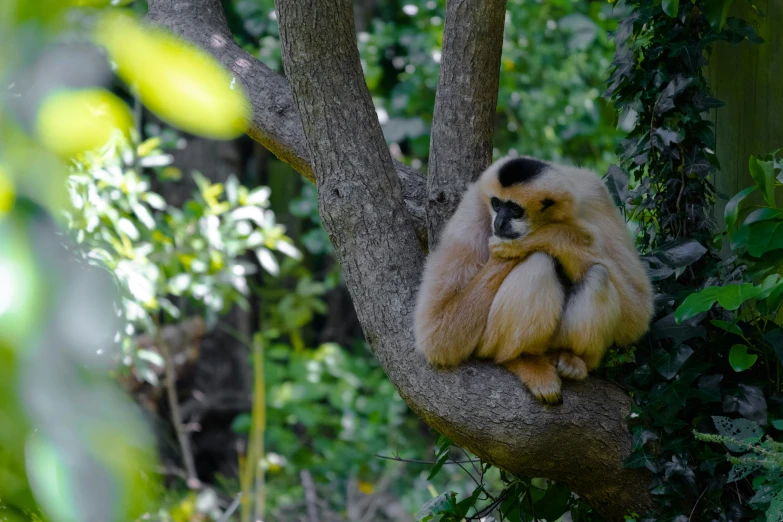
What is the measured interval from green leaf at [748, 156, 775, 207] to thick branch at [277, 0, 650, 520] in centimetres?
79

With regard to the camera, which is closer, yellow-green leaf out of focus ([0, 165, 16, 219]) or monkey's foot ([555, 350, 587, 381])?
yellow-green leaf out of focus ([0, 165, 16, 219])

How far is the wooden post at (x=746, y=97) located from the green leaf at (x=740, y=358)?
65cm

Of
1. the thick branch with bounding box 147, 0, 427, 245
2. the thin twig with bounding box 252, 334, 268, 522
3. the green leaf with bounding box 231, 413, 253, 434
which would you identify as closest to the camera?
the thick branch with bounding box 147, 0, 427, 245

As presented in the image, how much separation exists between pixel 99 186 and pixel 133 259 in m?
0.48

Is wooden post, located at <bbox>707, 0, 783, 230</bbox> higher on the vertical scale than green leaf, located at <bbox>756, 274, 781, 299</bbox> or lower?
higher

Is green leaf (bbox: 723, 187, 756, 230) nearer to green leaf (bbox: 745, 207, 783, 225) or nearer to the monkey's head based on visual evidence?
green leaf (bbox: 745, 207, 783, 225)

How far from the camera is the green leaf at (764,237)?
7.30 feet

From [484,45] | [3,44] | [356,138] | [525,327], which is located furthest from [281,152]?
[3,44]

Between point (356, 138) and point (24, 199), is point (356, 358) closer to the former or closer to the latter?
point (356, 138)

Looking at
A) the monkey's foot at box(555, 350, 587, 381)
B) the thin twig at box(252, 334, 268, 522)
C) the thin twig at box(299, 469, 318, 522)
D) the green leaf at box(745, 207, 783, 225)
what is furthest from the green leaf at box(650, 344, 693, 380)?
the thin twig at box(299, 469, 318, 522)

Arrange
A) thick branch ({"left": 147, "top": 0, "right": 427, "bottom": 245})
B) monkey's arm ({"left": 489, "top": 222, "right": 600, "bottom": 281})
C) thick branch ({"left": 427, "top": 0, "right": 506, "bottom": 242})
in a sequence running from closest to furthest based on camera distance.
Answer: monkey's arm ({"left": 489, "top": 222, "right": 600, "bottom": 281}) → thick branch ({"left": 427, "top": 0, "right": 506, "bottom": 242}) → thick branch ({"left": 147, "top": 0, "right": 427, "bottom": 245})

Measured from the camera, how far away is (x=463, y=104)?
2814 millimetres

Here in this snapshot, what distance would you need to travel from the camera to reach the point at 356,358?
7.11m

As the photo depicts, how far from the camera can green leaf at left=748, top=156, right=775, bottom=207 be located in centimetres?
221
